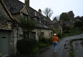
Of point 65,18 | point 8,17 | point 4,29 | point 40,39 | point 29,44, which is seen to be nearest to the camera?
point 4,29

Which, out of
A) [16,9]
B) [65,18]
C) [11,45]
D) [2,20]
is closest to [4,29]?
[2,20]

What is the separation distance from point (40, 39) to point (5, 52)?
30.3ft

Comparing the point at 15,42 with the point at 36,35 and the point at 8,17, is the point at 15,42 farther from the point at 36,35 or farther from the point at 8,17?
the point at 36,35

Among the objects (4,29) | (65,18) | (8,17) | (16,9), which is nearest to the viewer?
(4,29)

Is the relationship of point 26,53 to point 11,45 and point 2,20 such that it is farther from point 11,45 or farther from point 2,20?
point 2,20

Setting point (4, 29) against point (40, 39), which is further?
point (40, 39)

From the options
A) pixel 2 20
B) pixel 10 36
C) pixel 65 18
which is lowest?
pixel 10 36

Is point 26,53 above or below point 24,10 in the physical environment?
below

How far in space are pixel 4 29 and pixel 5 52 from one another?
2.19 m

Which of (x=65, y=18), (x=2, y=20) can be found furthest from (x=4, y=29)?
(x=65, y=18)

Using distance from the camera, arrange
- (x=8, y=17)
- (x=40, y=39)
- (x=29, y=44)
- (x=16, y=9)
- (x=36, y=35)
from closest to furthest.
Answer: (x=8, y=17) → (x=29, y=44) → (x=16, y=9) → (x=36, y=35) → (x=40, y=39)

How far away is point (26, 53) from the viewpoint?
11.2 metres

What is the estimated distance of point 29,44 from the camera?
36.7 ft

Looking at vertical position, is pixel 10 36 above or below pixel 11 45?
above
